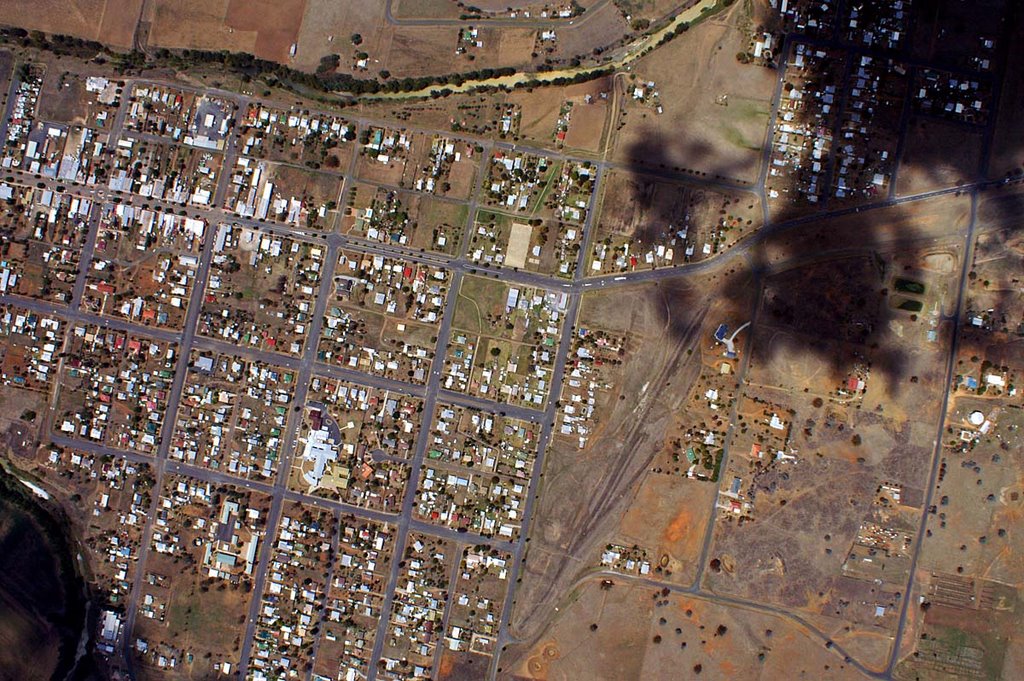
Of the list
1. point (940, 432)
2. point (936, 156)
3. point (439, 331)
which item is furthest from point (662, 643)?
point (936, 156)

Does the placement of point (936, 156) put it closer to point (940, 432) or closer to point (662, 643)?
point (940, 432)

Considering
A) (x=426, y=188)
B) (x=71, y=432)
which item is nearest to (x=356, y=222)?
(x=426, y=188)

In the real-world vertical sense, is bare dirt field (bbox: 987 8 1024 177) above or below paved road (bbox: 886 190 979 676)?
above

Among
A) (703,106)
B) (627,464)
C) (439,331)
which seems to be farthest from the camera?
(439,331)

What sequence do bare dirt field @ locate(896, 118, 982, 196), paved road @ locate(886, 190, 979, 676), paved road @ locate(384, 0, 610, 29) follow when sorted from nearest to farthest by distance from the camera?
paved road @ locate(886, 190, 979, 676), bare dirt field @ locate(896, 118, 982, 196), paved road @ locate(384, 0, 610, 29)

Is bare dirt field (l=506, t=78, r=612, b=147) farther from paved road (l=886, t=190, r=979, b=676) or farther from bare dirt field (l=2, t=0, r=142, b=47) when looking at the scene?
bare dirt field (l=2, t=0, r=142, b=47)

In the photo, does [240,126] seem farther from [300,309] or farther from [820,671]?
[820,671]

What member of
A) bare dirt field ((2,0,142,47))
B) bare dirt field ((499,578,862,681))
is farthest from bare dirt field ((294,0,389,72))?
bare dirt field ((499,578,862,681))
